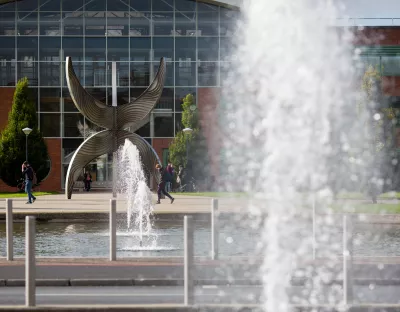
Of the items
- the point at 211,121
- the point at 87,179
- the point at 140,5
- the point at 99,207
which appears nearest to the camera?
the point at 99,207

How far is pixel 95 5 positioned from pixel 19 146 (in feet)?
34.9

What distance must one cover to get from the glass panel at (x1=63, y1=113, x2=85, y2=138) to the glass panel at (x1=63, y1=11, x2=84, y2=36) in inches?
182

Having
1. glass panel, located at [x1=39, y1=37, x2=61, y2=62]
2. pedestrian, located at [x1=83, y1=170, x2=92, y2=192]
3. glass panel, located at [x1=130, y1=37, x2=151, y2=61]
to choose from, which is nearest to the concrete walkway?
pedestrian, located at [x1=83, y1=170, x2=92, y2=192]

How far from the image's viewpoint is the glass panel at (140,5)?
54.7 m

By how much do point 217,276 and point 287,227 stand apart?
9.25ft

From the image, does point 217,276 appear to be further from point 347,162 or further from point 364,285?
point 347,162

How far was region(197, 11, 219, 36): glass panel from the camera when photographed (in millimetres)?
54406

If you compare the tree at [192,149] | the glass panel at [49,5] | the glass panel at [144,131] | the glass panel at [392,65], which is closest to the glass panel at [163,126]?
the glass panel at [144,131]

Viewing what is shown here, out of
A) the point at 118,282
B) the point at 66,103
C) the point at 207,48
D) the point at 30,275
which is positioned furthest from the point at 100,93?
the point at 30,275

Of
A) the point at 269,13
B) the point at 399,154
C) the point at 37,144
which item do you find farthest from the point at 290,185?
the point at 399,154

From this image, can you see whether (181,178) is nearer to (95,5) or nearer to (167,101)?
(167,101)

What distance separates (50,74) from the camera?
181 ft

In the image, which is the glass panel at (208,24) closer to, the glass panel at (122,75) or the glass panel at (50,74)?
the glass panel at (122,75)

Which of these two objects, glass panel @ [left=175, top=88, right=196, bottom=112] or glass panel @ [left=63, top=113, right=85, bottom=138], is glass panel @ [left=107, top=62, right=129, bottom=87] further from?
glass panel @ [left=175, top=88, right=196, bottom=112]
